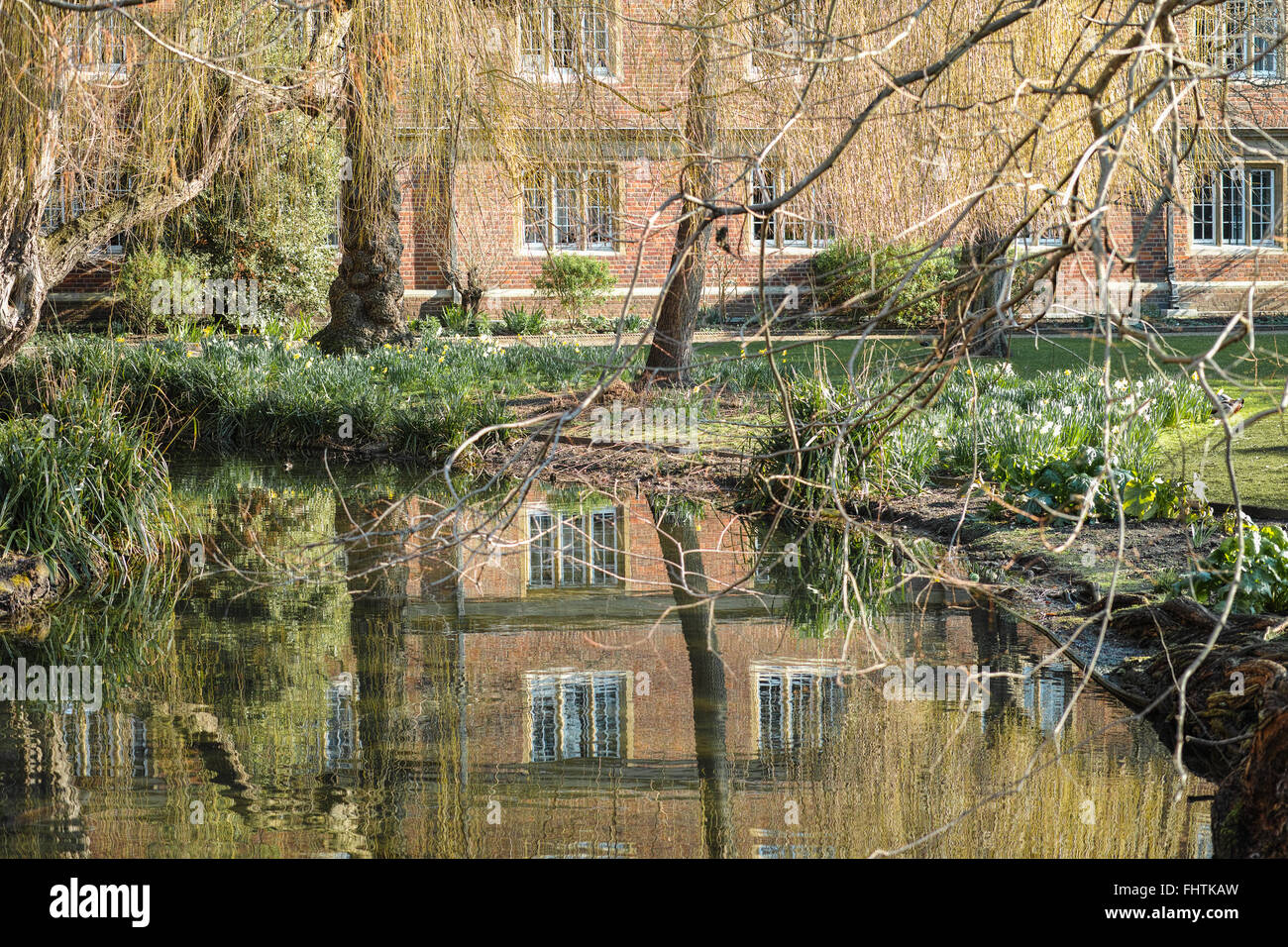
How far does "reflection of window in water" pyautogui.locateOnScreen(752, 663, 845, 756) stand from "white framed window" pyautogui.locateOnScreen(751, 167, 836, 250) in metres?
1.70

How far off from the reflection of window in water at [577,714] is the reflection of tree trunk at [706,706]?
1.08 feet

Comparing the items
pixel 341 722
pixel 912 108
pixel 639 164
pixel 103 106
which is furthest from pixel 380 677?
pixel 639 164

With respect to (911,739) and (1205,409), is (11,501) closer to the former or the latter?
(911,739)

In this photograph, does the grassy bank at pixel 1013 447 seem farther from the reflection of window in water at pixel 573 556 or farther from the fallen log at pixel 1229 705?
the fallen log at pixel 1229 705

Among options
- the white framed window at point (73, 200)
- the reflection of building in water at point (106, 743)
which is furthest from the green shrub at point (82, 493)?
the reflection of building in water at point (106, 743)

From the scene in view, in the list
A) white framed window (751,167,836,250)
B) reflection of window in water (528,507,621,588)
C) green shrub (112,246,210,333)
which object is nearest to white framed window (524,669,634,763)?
reflection of window in water (528,507,621,588)

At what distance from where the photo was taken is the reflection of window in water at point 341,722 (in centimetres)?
499

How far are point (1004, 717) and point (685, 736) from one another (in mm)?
1322

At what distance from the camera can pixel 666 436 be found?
40.5ft

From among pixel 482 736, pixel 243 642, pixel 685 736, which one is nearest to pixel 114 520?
pixel 243 642

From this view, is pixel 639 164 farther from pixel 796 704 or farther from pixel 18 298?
pixel 796 704

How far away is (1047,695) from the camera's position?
566 cm

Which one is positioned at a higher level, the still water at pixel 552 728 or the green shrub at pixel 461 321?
the green shrub at pixel 461 321

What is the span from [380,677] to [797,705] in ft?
6.18
